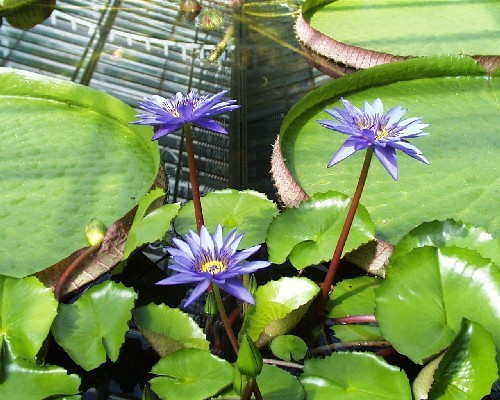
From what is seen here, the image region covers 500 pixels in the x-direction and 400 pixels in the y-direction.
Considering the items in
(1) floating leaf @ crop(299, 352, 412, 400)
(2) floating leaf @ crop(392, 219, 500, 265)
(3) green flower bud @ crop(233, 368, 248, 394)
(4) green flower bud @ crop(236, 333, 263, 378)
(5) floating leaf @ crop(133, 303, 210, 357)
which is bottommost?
(5) floating leaf @ crop(133, 303, 210, 357)

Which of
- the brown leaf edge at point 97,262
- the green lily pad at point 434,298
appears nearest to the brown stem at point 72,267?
the brown leaf edge at point 97,262

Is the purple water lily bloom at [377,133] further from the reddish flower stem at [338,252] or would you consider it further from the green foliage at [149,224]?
the green foliage at [149,224]

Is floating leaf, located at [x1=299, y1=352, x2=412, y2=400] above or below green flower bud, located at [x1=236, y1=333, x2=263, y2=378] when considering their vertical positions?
below

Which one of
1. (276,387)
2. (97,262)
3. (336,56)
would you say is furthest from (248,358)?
(336,56)

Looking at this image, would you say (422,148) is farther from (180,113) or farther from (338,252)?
(180,113)

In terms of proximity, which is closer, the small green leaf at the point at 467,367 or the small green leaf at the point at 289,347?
the small green leaf at the point at 467,367

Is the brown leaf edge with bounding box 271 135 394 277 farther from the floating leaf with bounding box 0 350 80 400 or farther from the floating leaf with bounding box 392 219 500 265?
the floating leaf with bounding box 0 350 80 400

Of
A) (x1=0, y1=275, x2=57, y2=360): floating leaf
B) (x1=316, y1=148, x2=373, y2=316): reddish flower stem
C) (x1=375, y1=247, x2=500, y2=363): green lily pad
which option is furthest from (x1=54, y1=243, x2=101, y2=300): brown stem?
(x1=375, y1=247, x2=500, y2=363): green lily pad
